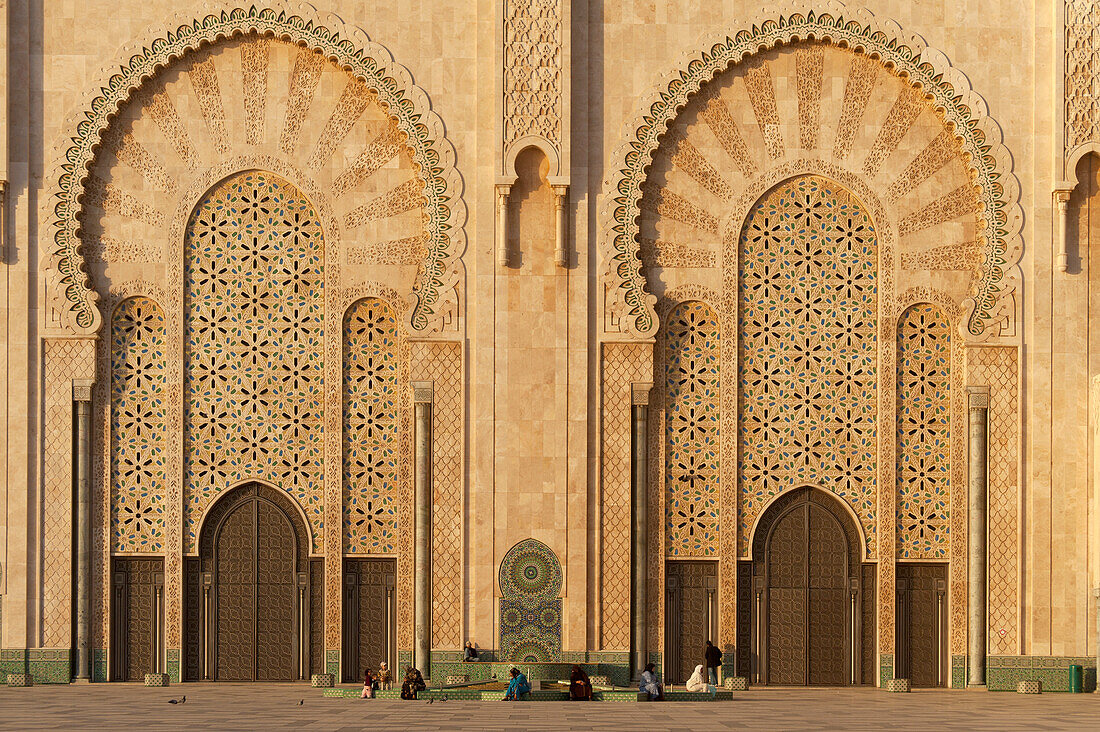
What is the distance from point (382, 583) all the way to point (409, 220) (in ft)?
10.2

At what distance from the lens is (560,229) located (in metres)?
12.3

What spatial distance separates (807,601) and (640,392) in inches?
90.4

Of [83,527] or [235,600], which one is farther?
[235,600]

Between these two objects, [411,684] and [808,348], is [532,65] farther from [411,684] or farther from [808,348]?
[411,684]

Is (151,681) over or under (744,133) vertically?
under

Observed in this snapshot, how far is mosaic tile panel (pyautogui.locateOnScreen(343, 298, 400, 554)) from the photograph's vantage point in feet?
41.1

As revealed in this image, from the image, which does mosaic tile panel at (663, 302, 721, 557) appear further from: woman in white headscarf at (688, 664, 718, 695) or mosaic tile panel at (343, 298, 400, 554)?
mosaic tile panel at (343, 298, 400, 554)

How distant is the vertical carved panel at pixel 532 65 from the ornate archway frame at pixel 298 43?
2.33ft

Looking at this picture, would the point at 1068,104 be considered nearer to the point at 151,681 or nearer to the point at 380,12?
the point at 380,12

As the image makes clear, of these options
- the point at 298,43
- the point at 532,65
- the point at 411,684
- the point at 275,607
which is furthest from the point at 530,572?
the point at 298,43

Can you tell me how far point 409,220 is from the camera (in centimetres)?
1267

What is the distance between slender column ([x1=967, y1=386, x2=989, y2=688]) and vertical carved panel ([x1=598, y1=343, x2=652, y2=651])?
2.82 m

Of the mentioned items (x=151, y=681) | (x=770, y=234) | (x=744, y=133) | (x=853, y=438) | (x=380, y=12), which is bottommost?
(x=151, y=681)

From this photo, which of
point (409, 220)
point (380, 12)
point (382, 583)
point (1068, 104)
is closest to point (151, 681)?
point (382, 583)
